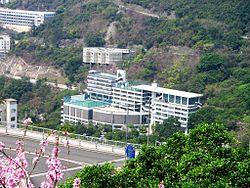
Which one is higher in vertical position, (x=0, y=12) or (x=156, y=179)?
(x=0, y=12)

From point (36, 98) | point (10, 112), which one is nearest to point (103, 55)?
point (36, 98)

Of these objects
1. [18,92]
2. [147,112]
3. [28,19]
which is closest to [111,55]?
[18,92]

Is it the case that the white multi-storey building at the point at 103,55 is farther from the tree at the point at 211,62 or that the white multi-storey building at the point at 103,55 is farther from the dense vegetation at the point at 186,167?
the dense vegetation at the point at 186,167

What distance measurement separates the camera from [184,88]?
3366cm

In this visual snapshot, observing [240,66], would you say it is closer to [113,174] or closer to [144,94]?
[144,94]

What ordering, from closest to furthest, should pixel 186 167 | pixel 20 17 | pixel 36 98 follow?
1. pixel 186 167
2. pixel 36 98
3. pixel 20 17

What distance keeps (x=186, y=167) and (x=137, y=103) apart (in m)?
22.9

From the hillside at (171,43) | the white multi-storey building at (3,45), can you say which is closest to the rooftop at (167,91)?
the hillside at (171,43)

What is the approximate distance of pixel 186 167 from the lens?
10.0 metres

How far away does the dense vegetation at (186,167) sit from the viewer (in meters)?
9.46

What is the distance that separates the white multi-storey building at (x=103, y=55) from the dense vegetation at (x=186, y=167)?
29267mm

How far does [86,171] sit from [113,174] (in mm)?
446

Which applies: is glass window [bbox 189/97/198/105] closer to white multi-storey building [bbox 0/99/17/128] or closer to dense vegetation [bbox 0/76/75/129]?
dense vegetation [bbox 0/76/75/129]

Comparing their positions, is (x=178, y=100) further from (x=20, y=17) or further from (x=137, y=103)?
(x=20, y=17)
